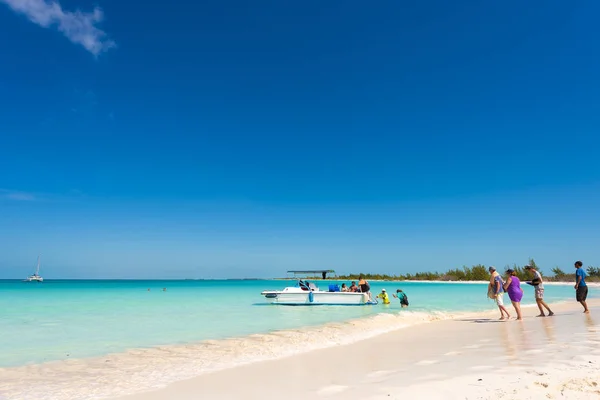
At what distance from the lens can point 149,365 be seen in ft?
25.6

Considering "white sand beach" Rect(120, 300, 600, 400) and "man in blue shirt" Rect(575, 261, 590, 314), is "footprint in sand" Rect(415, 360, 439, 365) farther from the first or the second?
A: "man in blue shirt" Rect(575, 261, 590, 314)

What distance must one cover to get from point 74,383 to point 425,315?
14808 mm

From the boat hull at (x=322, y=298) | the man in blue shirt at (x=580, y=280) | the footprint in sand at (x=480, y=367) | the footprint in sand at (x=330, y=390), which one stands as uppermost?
the man in blue shirt at (x=580, y=280)

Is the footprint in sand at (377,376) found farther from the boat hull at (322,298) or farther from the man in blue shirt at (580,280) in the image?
the boat hull at (322,298)

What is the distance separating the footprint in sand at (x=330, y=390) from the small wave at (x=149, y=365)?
265 centimetres

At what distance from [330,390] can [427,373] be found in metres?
1.65

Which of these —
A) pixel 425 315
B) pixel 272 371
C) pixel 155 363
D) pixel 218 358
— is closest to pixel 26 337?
pixel 155 363

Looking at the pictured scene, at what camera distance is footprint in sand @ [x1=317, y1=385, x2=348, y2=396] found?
205 inches

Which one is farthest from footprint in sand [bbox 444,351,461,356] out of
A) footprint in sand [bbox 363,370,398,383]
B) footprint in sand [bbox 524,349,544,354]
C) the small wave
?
the small wave

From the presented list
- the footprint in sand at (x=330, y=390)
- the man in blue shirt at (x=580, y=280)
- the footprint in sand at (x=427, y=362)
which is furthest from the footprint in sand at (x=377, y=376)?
the man in blue shirt at (x=580, y=280)

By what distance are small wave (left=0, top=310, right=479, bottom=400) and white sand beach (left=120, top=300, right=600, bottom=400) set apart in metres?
0.64

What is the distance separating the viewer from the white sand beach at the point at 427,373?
4.85 metres

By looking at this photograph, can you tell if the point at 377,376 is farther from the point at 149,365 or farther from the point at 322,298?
the point at 322,298

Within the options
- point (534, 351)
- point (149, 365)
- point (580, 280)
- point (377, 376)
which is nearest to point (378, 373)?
point (377, 376)
